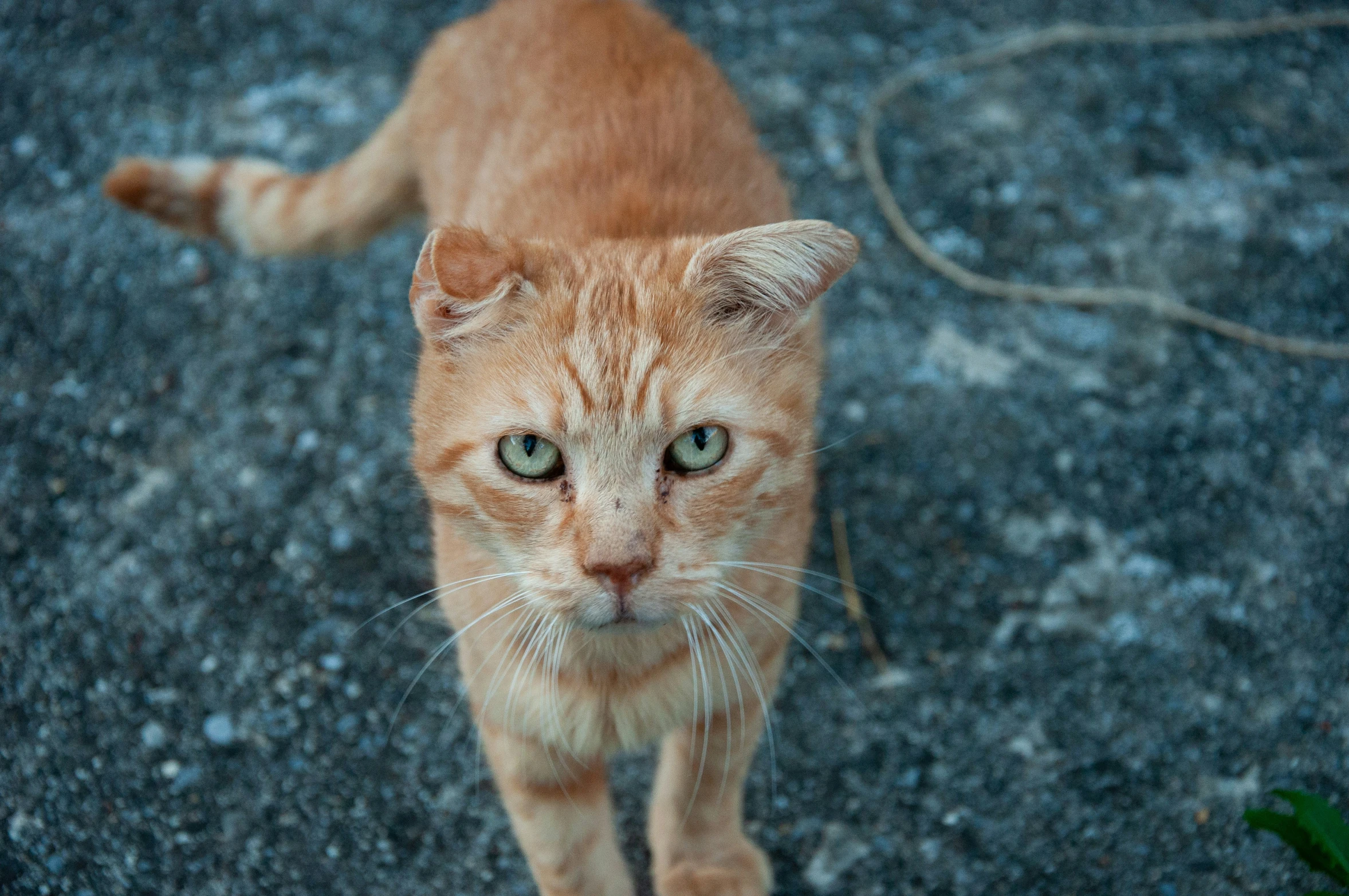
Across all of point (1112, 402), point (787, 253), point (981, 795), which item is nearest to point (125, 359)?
point (787, 253)

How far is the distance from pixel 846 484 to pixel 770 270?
54.5 inches

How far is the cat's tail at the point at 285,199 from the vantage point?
2754 mm

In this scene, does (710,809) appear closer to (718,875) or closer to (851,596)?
(718,875)

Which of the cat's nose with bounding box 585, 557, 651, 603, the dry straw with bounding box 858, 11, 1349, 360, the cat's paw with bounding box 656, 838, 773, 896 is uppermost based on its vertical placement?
the cat's nose with bounding box 585, 557, 651, 603

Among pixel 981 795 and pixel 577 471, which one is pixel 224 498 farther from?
pixel 981 795

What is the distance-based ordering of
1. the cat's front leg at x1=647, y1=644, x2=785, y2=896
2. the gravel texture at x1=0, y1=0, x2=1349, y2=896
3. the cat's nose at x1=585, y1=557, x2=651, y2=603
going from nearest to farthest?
the cat's nose at x1=585, y1=557, x2=651, y2=603 → the cat's front leg at x1=647, y1=644, x2=785, y2=896 → the gravel texture at x1=0, y1=0, x2=1349, y2=896

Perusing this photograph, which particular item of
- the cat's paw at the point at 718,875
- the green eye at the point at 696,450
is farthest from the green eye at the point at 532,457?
the cat's paw at the point at 718,875

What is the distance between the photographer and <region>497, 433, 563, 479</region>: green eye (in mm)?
1552

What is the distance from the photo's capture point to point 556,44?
2416 millimetres

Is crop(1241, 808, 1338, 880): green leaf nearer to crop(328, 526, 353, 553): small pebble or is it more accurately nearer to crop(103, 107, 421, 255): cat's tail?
crop(328, 526, 353, 553): small pebble

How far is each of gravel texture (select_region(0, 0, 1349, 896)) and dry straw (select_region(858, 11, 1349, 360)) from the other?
0.18 feet

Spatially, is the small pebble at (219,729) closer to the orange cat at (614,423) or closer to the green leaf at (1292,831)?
the orange cat at (614,423)

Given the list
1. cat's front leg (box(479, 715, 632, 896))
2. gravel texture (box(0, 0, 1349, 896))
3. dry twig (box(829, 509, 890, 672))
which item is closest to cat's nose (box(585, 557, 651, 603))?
cat's front leg (box(479, 715, 632, 896))

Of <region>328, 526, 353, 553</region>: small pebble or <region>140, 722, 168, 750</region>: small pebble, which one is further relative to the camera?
<region>328, 526, 353, 553</region>: small pebble
